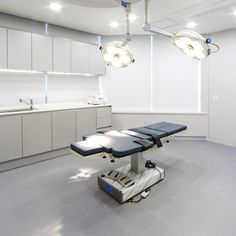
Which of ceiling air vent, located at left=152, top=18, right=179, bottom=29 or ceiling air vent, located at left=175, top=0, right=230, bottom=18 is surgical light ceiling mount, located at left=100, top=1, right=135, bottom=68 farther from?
ceiling air vent, located at left=152, top=18, right=179, bottom=29

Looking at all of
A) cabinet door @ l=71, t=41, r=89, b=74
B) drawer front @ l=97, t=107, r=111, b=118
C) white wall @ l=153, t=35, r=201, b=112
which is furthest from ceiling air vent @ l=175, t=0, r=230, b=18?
drawer front @ l=97, t=107, r=111, b=118

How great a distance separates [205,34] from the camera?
4742 mm

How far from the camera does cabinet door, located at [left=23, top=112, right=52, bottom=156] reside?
10.8 feet

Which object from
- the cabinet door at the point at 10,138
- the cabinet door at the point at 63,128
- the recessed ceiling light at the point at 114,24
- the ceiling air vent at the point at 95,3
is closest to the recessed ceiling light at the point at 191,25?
the recessed ceiling light at the point at 114,24

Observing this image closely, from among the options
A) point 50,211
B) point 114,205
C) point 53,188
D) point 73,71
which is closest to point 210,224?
point 114,205

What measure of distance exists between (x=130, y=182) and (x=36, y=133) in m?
1.90

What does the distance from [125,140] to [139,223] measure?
0.94 meters

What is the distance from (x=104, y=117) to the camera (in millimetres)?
4535

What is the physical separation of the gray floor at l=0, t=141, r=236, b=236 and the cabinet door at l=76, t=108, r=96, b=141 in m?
0.83

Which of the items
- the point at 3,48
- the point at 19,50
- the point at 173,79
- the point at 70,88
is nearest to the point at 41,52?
the point at 19,50

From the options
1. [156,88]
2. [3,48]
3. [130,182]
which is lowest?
[130,182]

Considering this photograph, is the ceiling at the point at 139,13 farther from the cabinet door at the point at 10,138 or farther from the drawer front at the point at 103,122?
the drawer front at the point at 103,122

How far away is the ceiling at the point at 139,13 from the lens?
9.93 ft

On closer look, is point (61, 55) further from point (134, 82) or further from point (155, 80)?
point (155, 80)
